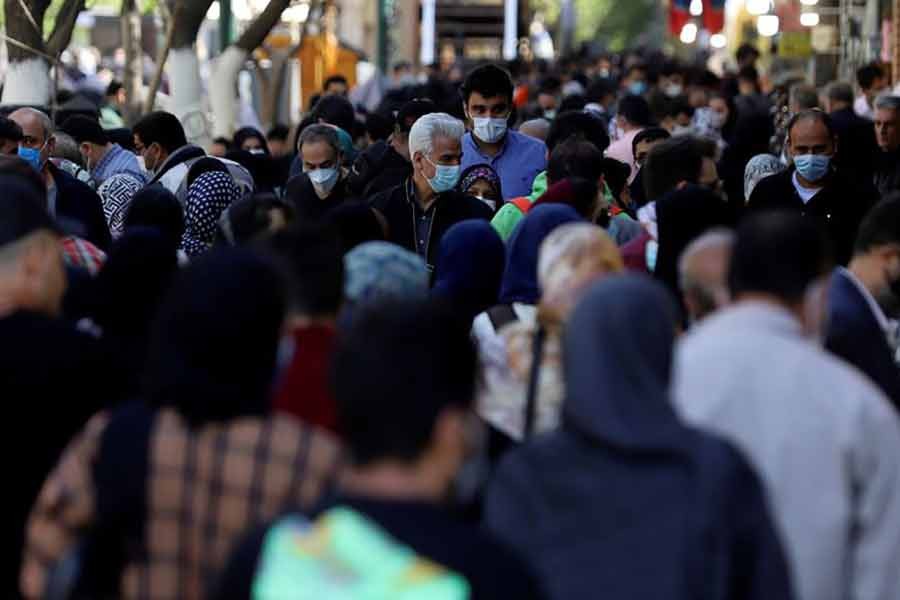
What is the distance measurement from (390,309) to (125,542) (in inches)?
35.0

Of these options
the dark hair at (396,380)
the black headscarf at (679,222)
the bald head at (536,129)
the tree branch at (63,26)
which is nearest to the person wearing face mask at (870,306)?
the black headscarf at (679,222)

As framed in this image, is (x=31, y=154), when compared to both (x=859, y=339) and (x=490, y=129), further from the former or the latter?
(x=859, y=339)

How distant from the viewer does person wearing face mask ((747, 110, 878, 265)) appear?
11758 millimetres

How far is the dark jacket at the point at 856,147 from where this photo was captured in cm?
1566

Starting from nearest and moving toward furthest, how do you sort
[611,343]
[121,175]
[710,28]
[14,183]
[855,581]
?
[611,343], [855,581], [14,183], [121,175], [710,28]

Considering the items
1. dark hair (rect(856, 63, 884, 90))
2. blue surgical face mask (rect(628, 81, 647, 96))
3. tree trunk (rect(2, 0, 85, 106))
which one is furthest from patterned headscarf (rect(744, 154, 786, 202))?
blue surgical face mask (rect(628, 81, 647, 96))

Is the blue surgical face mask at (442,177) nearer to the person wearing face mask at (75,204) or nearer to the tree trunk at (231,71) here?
the person wearing face mask at (75,204)

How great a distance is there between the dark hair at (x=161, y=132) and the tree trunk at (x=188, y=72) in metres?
6.78

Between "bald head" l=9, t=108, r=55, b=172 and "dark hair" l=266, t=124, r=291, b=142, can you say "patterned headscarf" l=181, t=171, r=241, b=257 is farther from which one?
"dark hair" l=266, t=124, r=291, b=142

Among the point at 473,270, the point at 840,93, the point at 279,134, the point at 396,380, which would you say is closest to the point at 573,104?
the point at 840,93

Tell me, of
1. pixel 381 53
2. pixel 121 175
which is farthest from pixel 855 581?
pixel 381 53

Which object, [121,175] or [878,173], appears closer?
[121,175]

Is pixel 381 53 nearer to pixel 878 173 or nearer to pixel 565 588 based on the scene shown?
pixel 878 173

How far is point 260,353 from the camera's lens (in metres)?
4.96
